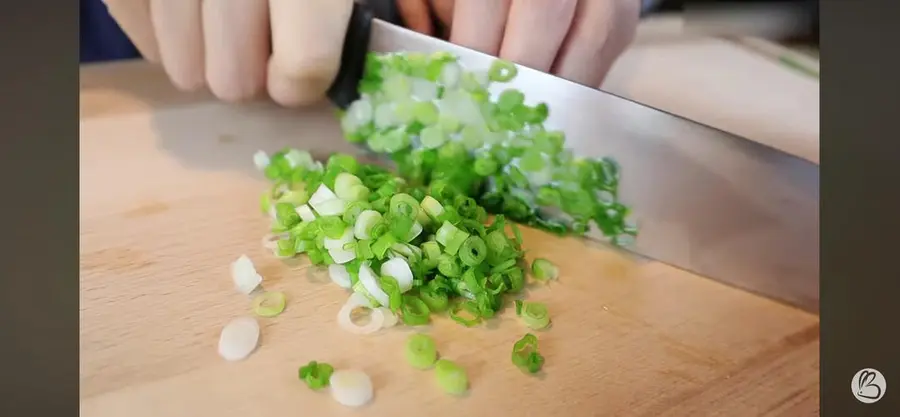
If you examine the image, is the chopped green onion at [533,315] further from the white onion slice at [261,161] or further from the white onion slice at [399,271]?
the white onion slice at [261,161]

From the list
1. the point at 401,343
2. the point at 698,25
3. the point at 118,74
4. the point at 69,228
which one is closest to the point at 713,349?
the point at 401,343

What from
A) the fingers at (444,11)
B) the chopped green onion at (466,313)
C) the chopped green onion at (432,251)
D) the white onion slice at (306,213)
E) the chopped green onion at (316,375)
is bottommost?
the chopped green onion at (316,375)

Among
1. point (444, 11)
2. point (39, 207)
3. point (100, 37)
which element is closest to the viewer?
point (39, 207)

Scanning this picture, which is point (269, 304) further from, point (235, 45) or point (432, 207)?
point (235, 45)

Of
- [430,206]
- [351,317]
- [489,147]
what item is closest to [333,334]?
[351,317]

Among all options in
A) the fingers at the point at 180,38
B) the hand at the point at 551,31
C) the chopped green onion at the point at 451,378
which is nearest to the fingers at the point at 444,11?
the hand at the point at 551,31
